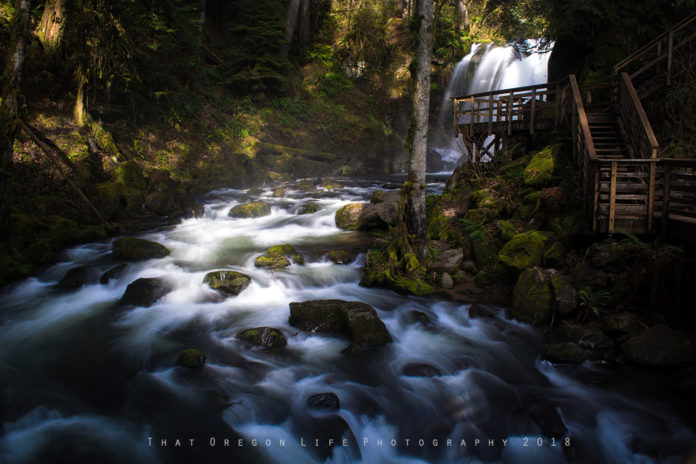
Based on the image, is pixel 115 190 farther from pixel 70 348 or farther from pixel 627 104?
pixel 627 104

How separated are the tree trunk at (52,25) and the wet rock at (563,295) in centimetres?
1536

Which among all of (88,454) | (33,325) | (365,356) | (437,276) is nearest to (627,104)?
(437,276)

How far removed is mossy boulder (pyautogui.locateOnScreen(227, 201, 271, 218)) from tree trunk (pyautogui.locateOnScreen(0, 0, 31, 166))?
20.3 feet

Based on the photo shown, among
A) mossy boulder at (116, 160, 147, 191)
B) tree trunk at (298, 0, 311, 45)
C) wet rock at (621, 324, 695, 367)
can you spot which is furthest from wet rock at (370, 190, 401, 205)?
tree trunk at (298, 0, 311, 45)

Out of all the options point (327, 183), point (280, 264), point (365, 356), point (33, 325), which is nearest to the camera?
point (365, 356)

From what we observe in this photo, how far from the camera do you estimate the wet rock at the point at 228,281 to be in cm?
782

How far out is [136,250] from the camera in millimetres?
9250

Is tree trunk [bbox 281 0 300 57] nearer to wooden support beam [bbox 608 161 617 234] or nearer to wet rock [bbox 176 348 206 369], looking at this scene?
wooden support beam [bbox 608 161 617 234]

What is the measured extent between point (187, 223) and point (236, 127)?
895 centimetres

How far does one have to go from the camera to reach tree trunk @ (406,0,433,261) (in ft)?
24.1

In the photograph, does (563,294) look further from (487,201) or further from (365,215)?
(365,215)

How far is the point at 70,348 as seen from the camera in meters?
6.07

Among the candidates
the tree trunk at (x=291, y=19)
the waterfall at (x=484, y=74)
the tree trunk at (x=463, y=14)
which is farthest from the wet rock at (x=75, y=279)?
the tree trunk at (x=463, y=14)

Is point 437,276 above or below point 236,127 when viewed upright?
below
